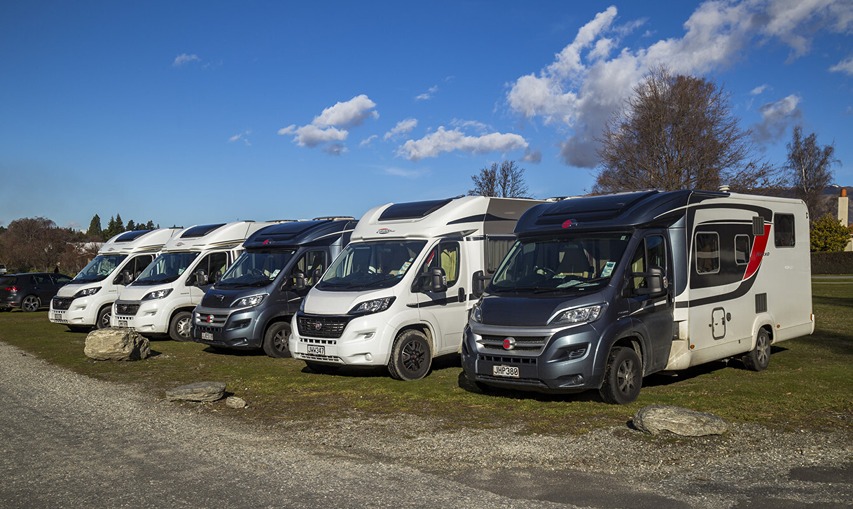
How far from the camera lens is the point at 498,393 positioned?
413 inches

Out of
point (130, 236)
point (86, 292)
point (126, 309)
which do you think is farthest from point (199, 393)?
point (130, 236)

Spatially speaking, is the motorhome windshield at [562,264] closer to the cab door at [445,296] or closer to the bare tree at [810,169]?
the cab door at [445,296]

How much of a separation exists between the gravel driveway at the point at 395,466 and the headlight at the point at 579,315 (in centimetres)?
145

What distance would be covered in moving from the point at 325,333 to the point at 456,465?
16.6 feet

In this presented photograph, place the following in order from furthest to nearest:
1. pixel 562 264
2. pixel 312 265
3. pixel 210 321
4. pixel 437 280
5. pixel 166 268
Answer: pixel 166 268
pixel 312 265
pixel 210 321
pixel 437 280
pixel 562 264

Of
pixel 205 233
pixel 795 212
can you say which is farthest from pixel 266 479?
pixel 205 233

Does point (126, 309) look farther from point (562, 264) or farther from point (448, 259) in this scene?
point (562, 264)

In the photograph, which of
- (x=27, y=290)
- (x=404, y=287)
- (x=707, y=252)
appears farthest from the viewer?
(x=27, y=290)

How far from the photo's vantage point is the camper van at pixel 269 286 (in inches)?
579

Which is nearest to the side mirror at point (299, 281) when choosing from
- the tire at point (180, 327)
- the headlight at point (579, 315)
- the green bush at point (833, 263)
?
the tire at point (180, 327)

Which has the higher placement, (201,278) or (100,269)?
(100,269)

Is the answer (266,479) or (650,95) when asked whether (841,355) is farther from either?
(650,95)

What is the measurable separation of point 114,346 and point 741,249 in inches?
429

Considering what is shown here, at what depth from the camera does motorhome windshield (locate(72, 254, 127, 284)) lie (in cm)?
2094
